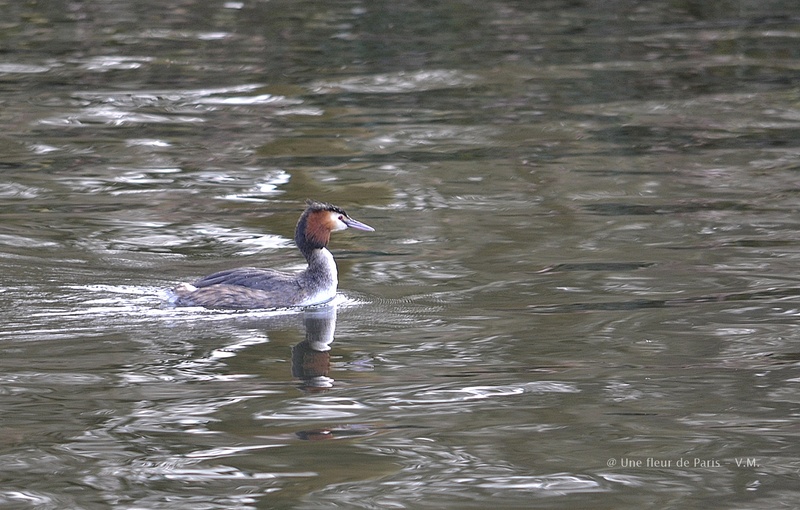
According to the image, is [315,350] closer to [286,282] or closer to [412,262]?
[286,282]

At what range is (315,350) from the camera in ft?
28.0

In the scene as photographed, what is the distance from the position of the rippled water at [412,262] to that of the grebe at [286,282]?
165 millimetres

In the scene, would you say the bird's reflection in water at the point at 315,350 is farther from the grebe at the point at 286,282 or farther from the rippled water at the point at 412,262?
the grebe at the point at 286,282

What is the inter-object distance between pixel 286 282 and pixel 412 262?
137 centimetres

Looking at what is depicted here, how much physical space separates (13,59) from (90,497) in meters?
14.6

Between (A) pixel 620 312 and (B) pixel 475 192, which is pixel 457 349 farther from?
(B) pixel 475 192

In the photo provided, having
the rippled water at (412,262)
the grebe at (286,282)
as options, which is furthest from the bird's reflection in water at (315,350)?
Answer: the grebe at (286,282)

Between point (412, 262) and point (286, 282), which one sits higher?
point (286, 282)

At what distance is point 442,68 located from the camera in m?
18.8

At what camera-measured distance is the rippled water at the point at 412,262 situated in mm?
6594

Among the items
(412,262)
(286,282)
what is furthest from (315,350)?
(412,262)

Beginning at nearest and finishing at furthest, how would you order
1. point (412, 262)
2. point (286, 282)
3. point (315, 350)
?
point (315, 350) → point (286, 282) → point (412, 262)

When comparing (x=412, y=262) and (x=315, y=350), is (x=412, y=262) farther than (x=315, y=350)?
Yes

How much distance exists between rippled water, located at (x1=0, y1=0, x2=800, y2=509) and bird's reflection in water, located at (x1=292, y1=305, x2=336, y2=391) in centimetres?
4
